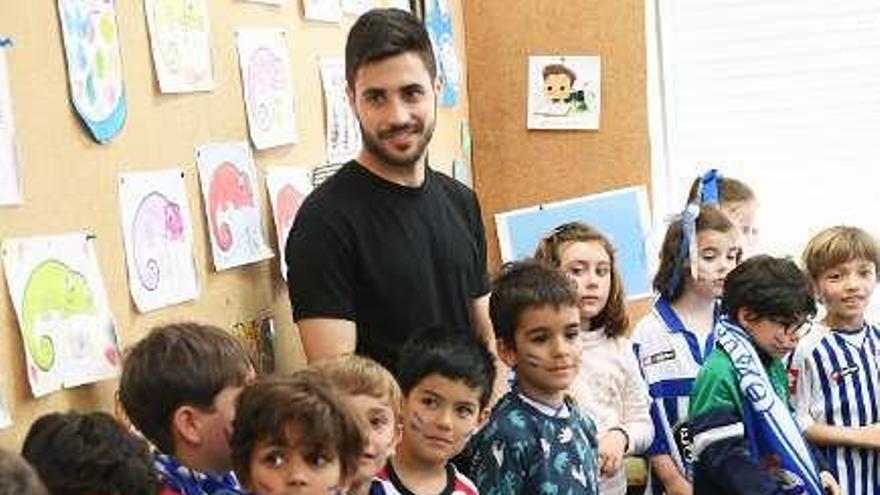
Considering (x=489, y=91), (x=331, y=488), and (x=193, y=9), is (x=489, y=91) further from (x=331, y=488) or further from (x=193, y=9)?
(x=331, y=488)

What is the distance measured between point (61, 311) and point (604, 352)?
1.42 meters

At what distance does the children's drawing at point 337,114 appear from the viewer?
110 inches

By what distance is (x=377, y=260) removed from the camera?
7.50 feet

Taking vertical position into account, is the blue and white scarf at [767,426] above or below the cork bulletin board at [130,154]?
below

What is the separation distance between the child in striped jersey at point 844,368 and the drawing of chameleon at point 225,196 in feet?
4.99

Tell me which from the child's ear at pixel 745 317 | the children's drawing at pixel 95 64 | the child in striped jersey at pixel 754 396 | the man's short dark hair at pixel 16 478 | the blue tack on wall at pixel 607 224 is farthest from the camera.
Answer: the blue tack on wall at pixel 607 224

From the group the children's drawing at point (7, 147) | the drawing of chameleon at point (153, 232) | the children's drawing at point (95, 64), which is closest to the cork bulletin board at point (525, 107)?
the drawing of chameleon at point (153, 232)

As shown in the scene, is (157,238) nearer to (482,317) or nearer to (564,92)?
(482,317)

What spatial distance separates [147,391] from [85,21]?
54 cm

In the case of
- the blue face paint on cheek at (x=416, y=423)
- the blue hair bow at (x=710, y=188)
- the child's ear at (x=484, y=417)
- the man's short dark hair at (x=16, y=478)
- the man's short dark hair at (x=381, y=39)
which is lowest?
the child's ear at (x=484, y=417)

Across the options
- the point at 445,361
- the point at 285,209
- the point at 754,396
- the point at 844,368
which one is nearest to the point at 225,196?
the point at 285,209

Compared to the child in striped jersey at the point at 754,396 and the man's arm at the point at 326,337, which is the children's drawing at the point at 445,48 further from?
the man's arm at the point at 326,337

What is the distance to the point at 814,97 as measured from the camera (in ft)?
13.3

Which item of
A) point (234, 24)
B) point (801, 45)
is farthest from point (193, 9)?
point (801, 45)
